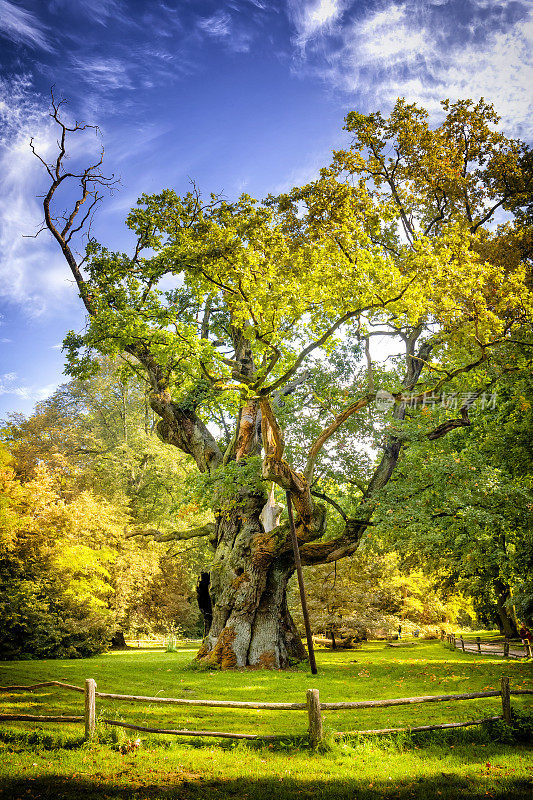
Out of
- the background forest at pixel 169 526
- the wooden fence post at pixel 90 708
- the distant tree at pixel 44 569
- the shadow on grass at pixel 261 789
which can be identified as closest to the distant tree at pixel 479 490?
the background forest at pixel 169 526

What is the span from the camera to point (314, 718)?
272 inches

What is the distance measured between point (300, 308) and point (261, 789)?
8.50m

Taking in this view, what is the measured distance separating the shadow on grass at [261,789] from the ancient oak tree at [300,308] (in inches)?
283

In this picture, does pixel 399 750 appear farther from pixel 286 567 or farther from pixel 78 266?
pixel 78 266

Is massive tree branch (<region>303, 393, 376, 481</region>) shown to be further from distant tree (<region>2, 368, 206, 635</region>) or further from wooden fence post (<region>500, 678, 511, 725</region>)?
distant tree (<region>2, 368, 206, 635</region>)

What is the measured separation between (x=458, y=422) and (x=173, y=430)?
1021 cm

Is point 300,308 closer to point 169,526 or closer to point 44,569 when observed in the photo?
point 44,569

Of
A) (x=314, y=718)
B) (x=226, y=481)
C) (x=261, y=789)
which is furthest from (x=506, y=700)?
(x=226, y=481)

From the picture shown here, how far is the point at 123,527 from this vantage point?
25719 mm

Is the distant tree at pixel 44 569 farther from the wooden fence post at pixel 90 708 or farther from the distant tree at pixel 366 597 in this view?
the distant tree at pixel 366 597

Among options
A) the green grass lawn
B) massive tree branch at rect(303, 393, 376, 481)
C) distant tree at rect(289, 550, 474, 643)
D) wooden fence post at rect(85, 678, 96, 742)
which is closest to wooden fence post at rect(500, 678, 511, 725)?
the green grass lawn

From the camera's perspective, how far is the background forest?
557 inches

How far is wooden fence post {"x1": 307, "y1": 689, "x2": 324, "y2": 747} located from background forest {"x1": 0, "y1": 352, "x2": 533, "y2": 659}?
25.0ft

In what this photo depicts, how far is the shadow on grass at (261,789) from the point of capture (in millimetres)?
5238
